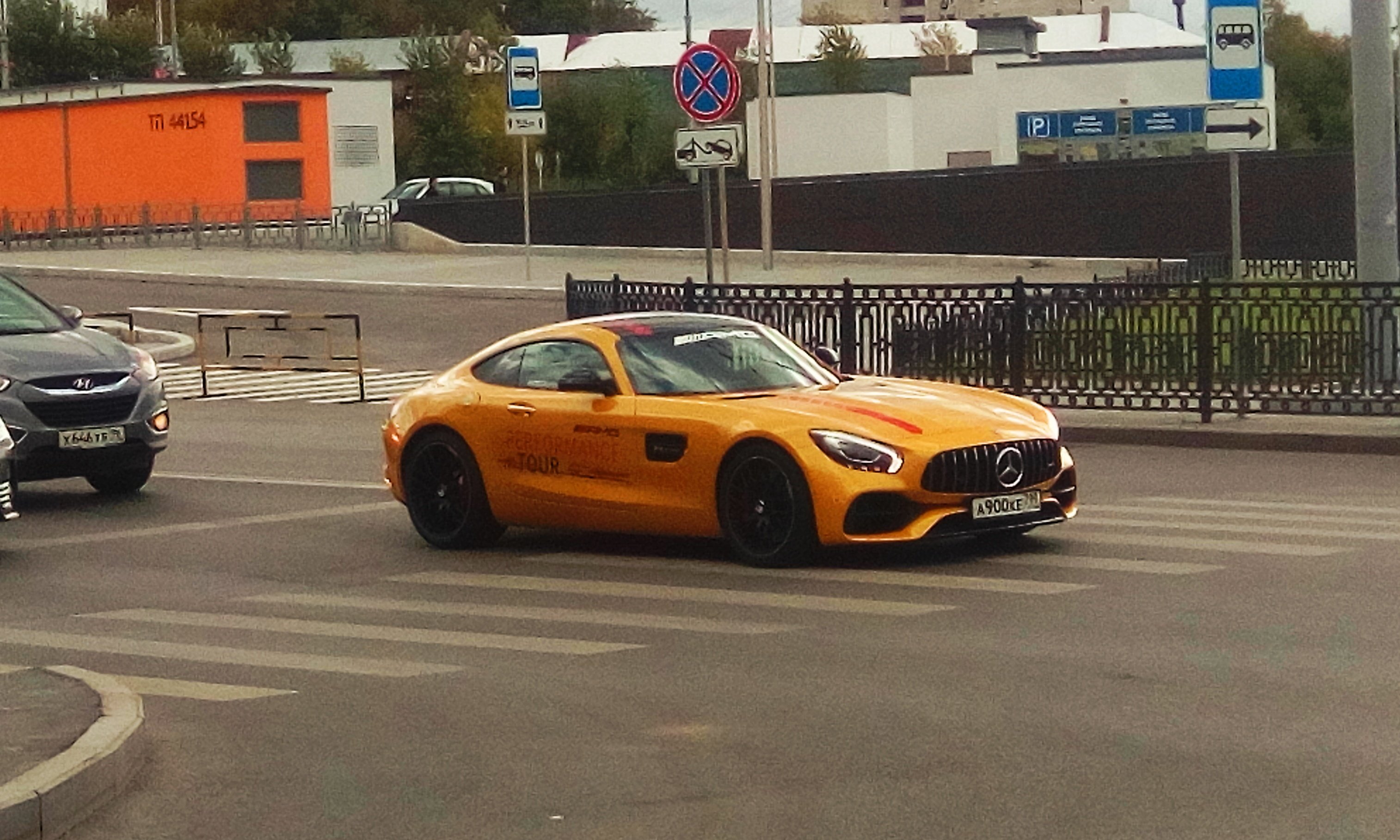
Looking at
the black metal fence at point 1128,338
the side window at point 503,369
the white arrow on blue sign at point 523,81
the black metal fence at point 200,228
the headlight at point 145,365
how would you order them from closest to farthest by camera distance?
the side window at point 503,369 < the headlight at point 145,365 < the black metal fence at point 1128,338 < the white arrow on blue sign at point 523,81 < the black metal fence at point 200,228

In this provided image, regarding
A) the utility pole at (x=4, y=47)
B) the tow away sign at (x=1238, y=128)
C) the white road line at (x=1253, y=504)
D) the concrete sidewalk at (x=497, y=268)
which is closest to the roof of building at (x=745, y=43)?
the utility pole at (x=4, y=47)

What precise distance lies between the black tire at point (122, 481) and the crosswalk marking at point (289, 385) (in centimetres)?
844

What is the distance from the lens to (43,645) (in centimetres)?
1060

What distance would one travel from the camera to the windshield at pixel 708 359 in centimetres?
1308

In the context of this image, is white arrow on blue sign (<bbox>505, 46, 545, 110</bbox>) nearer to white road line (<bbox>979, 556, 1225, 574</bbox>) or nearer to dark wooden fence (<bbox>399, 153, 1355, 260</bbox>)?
dark wooden fence (<bbox>399, 153, 1355, 260</bbox>)

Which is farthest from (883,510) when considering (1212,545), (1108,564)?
(1212,545)

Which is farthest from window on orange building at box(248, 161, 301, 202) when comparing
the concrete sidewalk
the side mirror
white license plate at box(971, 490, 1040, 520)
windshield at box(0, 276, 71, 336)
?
white license plate at box(971, 490, 1040, 520)

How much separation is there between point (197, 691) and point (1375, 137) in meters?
14.1

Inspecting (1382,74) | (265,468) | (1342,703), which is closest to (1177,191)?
(1382,74)

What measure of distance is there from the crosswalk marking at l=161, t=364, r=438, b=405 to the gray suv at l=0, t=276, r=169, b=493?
29.3ft

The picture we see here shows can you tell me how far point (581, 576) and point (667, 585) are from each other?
25.1 inches

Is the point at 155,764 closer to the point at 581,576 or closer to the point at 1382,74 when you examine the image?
the point at 581,576

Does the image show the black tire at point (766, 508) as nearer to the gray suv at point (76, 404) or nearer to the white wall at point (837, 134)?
the gray suv at point (76, 404)

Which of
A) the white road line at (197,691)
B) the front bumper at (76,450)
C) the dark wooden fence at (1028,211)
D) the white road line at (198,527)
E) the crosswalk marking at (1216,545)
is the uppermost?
the dark wooden fence at (1028,211)
